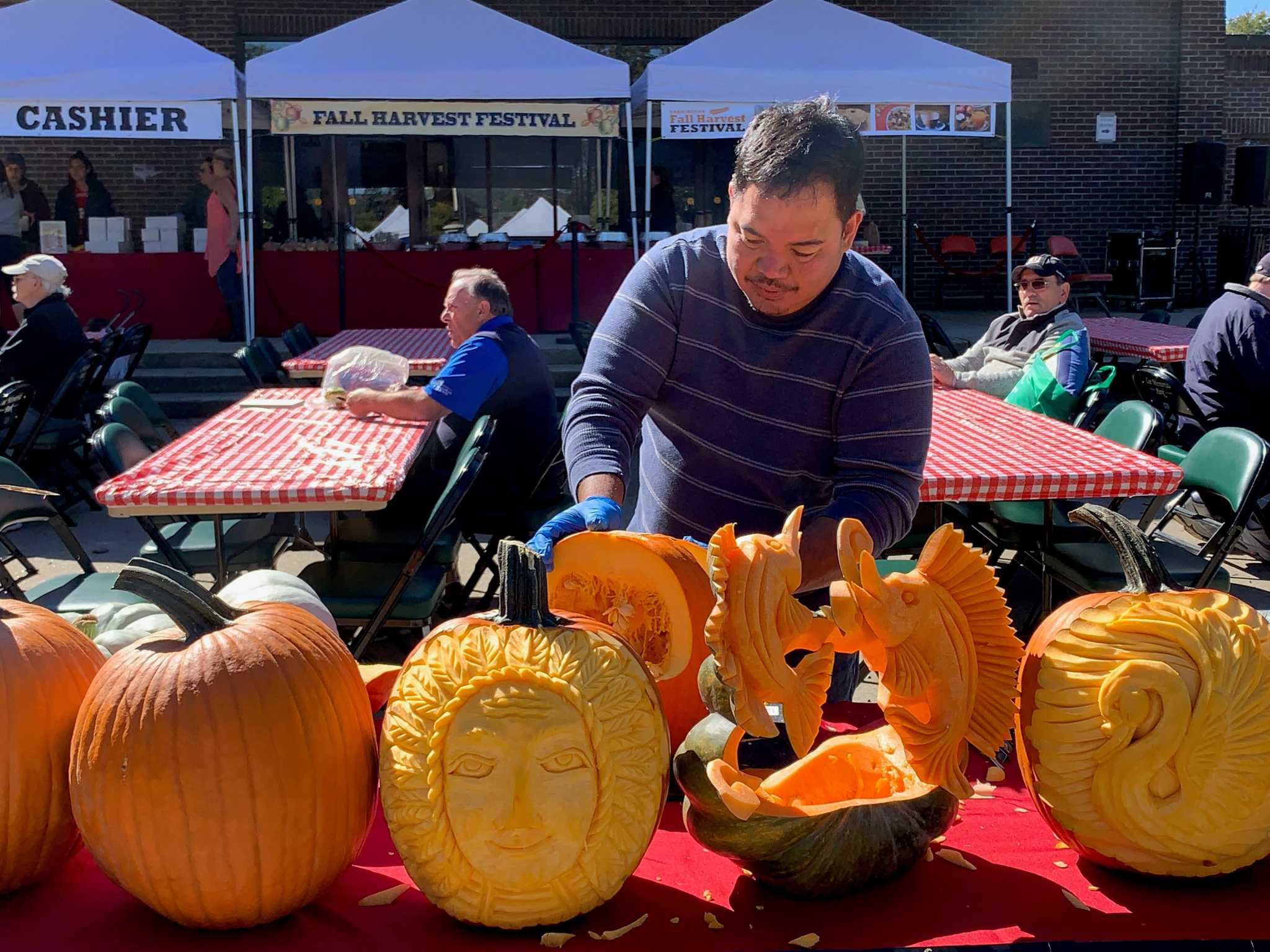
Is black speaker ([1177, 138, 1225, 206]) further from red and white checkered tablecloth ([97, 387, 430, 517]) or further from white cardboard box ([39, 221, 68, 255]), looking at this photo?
red and white checkered tablecloth ([97, 387, 430, 517])

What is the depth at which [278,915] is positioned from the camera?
4.72 feet

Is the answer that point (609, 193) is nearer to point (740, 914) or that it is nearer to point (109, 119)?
point (109, 119)

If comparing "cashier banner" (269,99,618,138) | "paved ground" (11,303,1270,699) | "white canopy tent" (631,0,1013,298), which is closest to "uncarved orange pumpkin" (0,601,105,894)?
"paved ground" (11,303,1270,699)

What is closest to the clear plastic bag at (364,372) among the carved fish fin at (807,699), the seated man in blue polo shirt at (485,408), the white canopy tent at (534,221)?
the seated man in blue polo shirt at (485,408)

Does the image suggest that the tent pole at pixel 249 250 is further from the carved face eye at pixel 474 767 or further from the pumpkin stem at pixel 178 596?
the carved face eye at pixel 474 767

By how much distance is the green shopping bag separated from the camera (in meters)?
5.86

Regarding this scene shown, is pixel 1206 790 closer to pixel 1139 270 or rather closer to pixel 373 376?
pixel 373 376

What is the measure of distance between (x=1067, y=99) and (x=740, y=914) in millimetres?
16538

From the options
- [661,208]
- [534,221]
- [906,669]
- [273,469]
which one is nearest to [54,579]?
[273,469]

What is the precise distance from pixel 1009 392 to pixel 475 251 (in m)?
7.26

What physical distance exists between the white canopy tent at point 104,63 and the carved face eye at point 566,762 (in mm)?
9584

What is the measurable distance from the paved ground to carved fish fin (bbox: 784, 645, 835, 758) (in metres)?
3.73

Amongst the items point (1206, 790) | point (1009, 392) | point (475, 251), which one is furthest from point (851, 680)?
point (475, 251)

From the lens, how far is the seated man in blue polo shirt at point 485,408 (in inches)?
201
